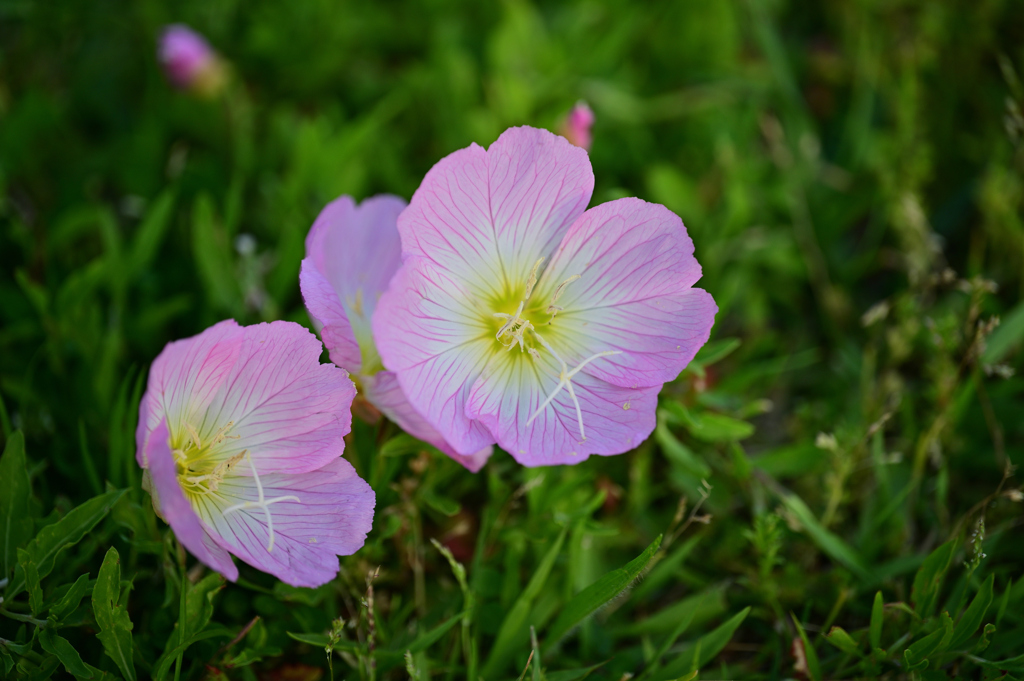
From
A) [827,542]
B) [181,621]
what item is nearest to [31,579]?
Answer: [181,621]

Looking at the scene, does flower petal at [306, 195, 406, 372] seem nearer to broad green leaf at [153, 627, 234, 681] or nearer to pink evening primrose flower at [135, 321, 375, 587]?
pink evening primrose flower at [135, 321, 375, 587]

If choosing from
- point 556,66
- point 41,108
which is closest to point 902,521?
point 556,66

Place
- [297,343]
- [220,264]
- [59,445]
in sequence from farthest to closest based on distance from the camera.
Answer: [220,264]
[59,445]
[297,343]

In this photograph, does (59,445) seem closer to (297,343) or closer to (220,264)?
(220,264)

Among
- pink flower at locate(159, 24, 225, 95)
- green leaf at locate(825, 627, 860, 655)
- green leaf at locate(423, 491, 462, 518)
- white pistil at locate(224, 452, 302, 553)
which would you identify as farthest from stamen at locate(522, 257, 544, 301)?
pink flower at locate(159, 24, 225, 95)

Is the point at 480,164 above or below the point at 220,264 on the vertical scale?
above

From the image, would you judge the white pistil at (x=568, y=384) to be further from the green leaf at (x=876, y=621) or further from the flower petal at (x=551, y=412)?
the green leaf at (x=876, y=621)
